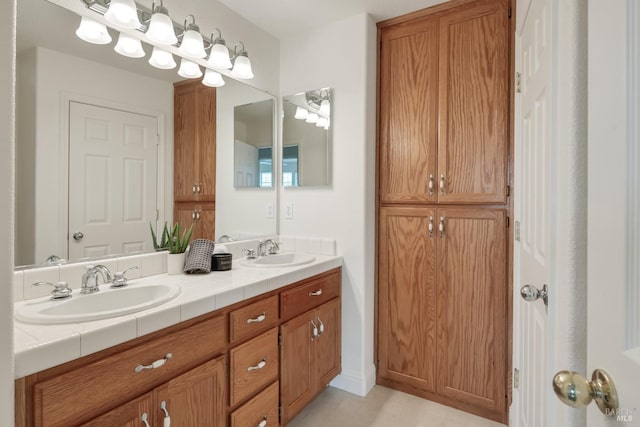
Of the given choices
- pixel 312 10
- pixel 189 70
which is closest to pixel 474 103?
pixel 312 10

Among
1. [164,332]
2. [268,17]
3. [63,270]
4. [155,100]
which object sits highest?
[268,17]

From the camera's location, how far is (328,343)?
2021mm

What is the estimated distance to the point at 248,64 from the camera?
6.89 feet

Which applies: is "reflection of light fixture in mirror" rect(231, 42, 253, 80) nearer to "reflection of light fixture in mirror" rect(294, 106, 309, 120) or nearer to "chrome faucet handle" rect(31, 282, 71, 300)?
"reflection of light fixture in mirror" rect(294, 106, 309, 120)

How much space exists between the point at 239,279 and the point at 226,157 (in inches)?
37.9

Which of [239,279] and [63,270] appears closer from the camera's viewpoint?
[63,270]

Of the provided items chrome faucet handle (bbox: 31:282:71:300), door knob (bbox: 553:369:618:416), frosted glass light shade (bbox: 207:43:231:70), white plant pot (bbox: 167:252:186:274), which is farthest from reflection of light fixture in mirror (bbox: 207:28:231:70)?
door knob (bbox: 553:369:618:416)

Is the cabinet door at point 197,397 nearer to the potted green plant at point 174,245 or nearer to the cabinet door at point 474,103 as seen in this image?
the potted green plant at point 174,245

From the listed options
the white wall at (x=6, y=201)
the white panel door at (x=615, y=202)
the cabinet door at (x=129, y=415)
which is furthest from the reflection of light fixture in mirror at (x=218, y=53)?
the white panel door at (x=615, y=202)

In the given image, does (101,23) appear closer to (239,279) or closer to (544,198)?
(239,279)

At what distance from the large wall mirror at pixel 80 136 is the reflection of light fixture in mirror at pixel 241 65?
1.45 ft

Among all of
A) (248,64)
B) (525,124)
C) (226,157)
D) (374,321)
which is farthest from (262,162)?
(525,124)

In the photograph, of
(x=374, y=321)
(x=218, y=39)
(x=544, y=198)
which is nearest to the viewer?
(x=544, y=198)

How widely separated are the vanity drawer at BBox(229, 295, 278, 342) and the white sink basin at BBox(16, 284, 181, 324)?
0.89 ft
